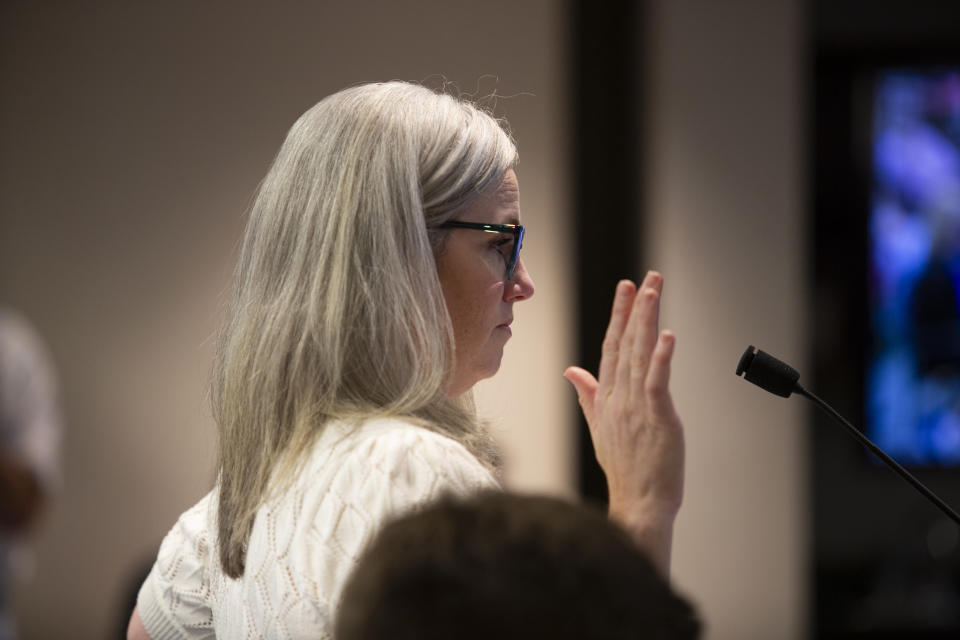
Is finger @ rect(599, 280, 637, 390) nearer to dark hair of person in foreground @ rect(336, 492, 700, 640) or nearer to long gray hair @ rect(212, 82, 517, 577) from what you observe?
long gray hair @ rect(212, 82, 517, 577)

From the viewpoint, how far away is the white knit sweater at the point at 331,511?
103cm

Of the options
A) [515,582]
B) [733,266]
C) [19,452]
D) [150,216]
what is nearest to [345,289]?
[515,582]

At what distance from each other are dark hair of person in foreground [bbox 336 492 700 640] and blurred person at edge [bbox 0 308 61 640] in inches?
58.6

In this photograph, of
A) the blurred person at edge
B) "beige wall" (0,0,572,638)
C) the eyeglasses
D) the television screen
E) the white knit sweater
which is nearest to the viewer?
the white knit sweater

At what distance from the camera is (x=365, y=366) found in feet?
3.81

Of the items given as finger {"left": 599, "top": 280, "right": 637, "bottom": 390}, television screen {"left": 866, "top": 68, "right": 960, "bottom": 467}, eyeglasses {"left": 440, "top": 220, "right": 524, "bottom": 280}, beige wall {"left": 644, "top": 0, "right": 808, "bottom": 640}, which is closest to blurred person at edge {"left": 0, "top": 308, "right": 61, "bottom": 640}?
eyeglasses {"left": 440, "top": 220, "right": 524, "bottom": 280}

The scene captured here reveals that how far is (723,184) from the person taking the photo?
3752 millimetres

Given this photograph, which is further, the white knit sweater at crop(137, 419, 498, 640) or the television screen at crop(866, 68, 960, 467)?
the television screen at crop(866, 68, 960, 467)

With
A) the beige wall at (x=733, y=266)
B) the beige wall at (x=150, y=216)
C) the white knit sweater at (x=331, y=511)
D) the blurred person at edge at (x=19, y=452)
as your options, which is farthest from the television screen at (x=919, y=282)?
the white knit sweater at (x=331, y=511)

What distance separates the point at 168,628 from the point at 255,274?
1.45 feet

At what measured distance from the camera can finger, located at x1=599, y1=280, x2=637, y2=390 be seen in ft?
Answer: 3.81

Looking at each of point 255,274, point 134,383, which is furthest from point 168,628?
point 134,383

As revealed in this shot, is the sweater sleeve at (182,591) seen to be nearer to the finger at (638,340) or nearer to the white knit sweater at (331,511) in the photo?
the white knit sweater at (331,511)

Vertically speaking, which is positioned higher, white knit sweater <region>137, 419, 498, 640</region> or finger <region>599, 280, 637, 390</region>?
finger <region>599, 280, 637, 390</region>
